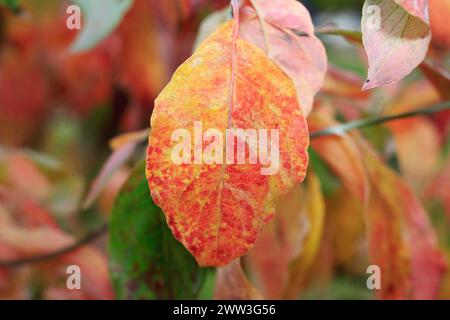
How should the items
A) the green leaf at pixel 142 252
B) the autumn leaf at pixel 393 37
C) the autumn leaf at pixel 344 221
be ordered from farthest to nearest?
the autumn leaf at pixel 344 221 < the green leaf at pixel 142 252 < the autumn leaf at pixel 393 37

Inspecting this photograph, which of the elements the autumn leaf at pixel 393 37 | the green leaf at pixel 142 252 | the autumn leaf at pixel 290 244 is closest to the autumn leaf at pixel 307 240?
the autumn leaf at pixel 290 244

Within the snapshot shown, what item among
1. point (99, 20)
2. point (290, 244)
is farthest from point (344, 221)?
point (99, 20)

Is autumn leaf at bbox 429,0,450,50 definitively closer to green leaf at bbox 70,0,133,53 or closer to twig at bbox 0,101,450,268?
twig at bbox 0,101,450,268

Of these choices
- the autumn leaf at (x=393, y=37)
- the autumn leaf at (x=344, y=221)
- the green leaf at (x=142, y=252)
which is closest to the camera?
the autumn leaf at (x=393, y=37)

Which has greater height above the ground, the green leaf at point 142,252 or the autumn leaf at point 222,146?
the autumn leaf at point 222,146

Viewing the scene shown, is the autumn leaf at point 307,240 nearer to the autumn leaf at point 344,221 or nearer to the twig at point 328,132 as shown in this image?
the twig at point 328,132

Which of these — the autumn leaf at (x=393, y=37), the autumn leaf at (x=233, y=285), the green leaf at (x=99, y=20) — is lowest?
the autumn leaf at (x=233, y=285)

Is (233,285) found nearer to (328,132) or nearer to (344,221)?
(328,132)
